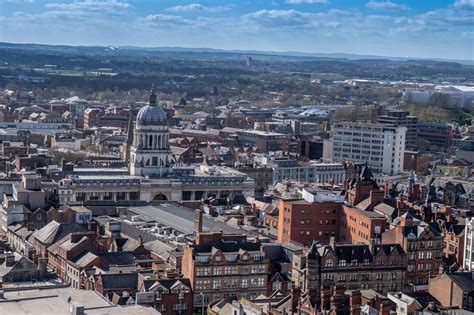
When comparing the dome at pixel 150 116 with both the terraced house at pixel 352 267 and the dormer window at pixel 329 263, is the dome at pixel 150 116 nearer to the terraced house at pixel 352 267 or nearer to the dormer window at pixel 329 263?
the terraced house at pixel 352 267

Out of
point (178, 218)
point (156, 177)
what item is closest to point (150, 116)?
point (156, 177)

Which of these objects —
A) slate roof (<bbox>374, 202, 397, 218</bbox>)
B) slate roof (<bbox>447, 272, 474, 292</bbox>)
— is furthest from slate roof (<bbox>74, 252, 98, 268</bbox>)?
slate roof (<bbox>374, 202, 397, 218</bbox>)

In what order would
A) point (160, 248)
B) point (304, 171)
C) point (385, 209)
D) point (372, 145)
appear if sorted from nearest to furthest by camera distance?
1. point (160, 248)
2. point (385, 209)
3. point (304, 171)
4. point (372, 145)

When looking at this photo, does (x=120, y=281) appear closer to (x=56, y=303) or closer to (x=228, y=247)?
(x=228, y=247)

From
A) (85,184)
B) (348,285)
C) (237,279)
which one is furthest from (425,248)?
(85,184)

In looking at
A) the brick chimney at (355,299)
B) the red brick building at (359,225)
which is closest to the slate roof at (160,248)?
the red brick building at (359,225)
